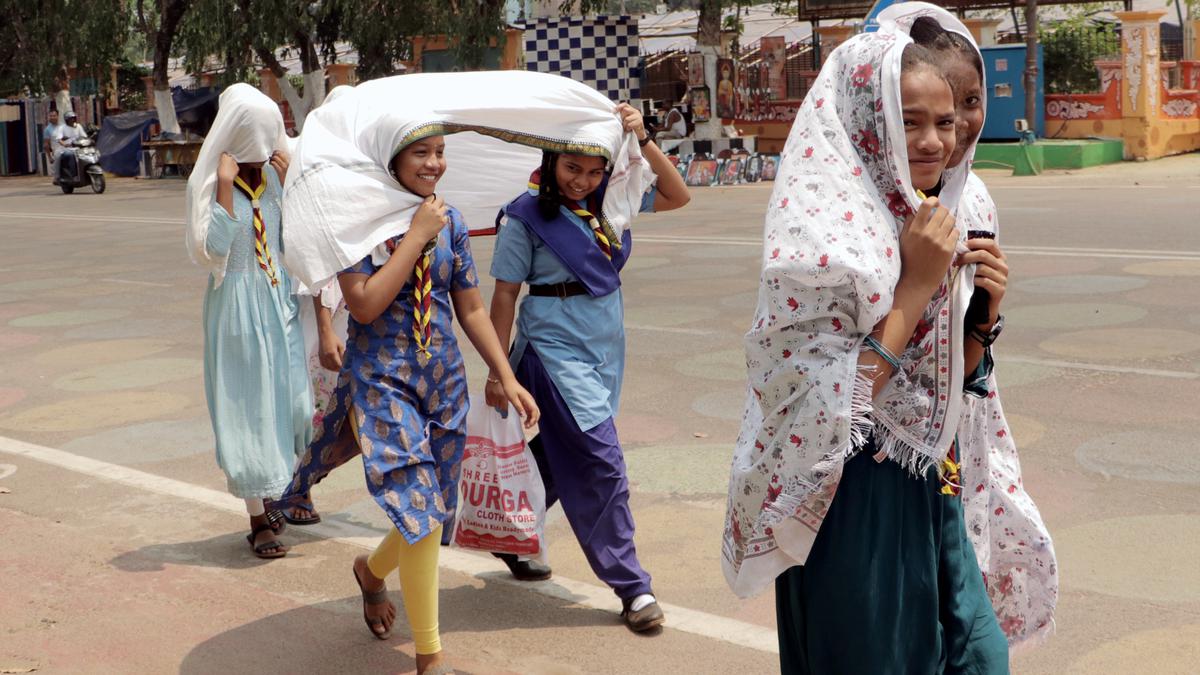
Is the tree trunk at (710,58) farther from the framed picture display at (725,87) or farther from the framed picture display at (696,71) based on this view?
the framed picture display at (725,87)

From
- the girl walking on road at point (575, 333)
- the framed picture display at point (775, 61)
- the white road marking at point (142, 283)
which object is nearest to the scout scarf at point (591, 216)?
the girl walking on road at point (575, 333)

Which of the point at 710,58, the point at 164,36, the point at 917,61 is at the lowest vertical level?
the point at 917,61

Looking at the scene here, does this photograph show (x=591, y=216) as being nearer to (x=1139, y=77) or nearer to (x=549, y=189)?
(x=549, y=189)

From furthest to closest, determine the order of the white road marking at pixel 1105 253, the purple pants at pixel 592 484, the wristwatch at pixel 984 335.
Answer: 1. the white road marking at pixel 1105 253
2. the purple pants at pixel 592 484
3. the wristwatch at pixel 984 335

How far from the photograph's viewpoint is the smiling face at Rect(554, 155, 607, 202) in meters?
3.95

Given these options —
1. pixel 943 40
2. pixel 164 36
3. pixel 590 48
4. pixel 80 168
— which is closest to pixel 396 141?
pixel 943 40

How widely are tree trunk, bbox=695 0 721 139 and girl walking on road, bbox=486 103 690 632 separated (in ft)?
65.7

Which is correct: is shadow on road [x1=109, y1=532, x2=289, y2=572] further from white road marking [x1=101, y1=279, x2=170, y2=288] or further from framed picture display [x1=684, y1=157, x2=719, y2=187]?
framed picture display [x1=684, y1=157, x2=719, y2=187]

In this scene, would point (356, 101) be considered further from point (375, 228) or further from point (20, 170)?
point (20, 170)

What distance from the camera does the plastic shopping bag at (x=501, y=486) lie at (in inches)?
158

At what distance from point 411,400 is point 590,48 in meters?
21.7

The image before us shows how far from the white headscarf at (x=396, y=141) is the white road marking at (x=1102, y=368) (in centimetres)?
371

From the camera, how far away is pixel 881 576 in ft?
8.05

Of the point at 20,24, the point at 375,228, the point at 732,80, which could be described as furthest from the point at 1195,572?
the point at 20,24
